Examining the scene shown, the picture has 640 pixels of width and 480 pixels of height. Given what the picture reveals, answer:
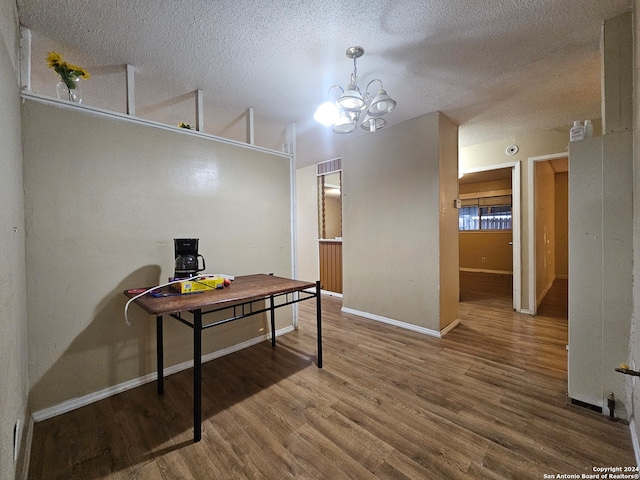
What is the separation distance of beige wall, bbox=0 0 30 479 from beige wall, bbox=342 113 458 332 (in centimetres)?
312

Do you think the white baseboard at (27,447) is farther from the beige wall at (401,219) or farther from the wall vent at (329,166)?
the wall vent at (329,166)

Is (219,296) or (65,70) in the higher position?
(65,70)

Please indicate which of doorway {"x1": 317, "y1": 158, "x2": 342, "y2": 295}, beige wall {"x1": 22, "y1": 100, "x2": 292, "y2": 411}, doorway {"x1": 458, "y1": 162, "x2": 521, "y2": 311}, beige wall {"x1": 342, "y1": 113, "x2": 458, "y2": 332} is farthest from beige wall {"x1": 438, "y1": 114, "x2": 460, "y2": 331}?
doorway {"x1": 458, "y1": 162, "x2": 521, "y2": 311}

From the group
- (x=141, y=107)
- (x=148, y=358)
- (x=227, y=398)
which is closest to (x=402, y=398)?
(x=227, y=398)

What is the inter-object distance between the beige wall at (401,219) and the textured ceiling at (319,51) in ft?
1.47

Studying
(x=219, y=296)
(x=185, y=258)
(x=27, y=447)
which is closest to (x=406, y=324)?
(x=219, y=296)

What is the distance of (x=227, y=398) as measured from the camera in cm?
190

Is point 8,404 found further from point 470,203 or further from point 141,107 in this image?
point 470,203

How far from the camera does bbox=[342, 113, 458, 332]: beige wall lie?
2.96m

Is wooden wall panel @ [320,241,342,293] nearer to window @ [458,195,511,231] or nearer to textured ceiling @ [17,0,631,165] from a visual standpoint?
textured ceiling @ [17,0,631,165]

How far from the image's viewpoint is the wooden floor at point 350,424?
1333 millimetres

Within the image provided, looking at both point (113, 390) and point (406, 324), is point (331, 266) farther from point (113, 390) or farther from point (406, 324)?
point (113, 390)

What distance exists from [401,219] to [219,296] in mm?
2311

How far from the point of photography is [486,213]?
23.8ft
